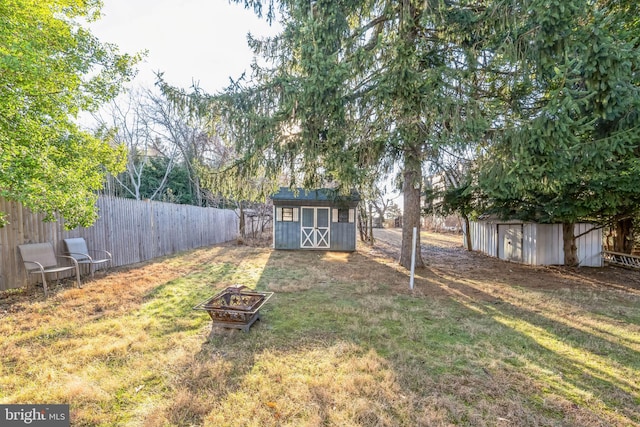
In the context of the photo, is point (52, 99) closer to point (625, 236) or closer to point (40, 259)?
point (40, 259)

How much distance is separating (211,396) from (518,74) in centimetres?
637

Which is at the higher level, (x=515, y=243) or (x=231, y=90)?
(x=231, y=90)

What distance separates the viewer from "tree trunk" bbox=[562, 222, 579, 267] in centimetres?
790

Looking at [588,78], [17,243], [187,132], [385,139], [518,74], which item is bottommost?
[17,243]

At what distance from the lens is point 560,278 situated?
22.0ft

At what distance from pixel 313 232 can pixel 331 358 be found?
29.8 ft

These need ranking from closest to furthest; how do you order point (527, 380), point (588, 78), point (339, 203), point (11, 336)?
point (527, 380)
point (11, 336)
point (588, 78)
point (339, 203)

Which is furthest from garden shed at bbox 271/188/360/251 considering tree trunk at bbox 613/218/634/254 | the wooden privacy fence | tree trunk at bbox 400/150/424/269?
tree trunk at bbox 613/218/634/254

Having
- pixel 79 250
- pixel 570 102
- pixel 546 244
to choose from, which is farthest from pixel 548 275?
pixel 79 250

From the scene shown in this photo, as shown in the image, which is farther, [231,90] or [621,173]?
[231,90]

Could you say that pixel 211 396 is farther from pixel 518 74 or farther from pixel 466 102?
pixel 518 74

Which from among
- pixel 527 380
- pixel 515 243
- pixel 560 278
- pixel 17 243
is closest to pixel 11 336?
pixel 17 243

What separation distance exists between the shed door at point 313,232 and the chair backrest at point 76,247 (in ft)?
23.9

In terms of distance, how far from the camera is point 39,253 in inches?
188
